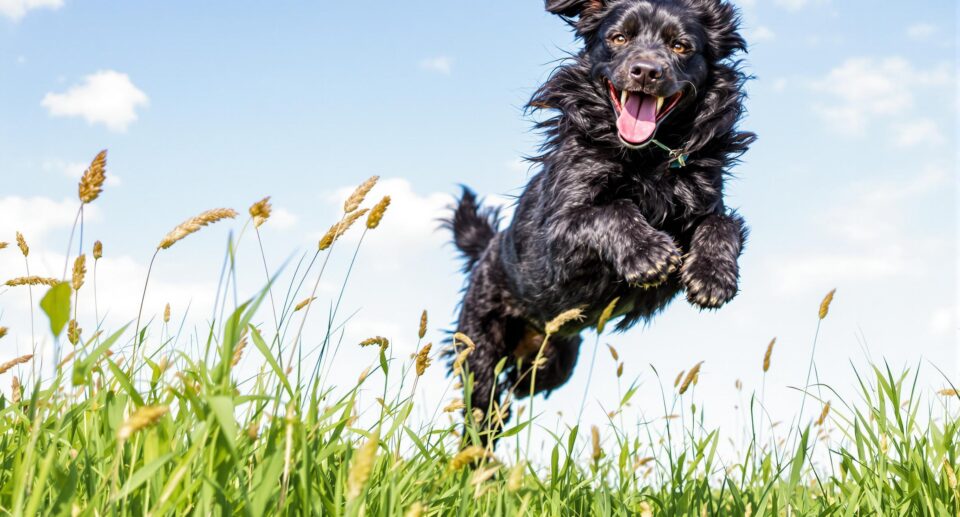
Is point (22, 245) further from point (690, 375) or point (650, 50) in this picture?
point (650, 50)

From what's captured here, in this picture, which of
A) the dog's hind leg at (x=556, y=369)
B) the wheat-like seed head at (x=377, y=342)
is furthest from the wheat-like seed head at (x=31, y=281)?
the dog's hind leg at (x=556, y=369)

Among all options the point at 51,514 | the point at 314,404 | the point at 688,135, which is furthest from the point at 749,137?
the point at 51,514

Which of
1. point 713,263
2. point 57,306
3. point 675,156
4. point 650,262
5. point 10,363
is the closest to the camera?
point 57,306

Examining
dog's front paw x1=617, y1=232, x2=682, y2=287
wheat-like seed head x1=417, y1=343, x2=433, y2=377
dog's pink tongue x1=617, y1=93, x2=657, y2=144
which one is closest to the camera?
wheat-like seed head x1=417, y1=343, x2=433, y2=377

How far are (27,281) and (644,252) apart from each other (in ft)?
8.84

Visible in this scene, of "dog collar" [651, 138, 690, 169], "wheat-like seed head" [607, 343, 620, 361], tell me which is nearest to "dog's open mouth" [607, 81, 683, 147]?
"dog collar" [651, 138, 690, 169]

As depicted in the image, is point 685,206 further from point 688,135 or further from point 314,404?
point 314,404

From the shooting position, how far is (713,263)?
4.18 m

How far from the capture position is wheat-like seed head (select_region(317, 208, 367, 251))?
1894 millimetres

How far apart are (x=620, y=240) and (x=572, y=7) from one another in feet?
6.75

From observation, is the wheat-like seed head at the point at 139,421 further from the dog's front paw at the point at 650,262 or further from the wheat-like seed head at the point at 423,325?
the dog's front paw at the point at 650,262

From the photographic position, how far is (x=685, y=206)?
185 inches

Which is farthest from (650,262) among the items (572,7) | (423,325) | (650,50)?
(572,7)

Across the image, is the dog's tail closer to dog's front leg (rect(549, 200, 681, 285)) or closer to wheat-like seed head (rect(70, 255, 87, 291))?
dog's front leg (rect(549, 200, 681, 285))
